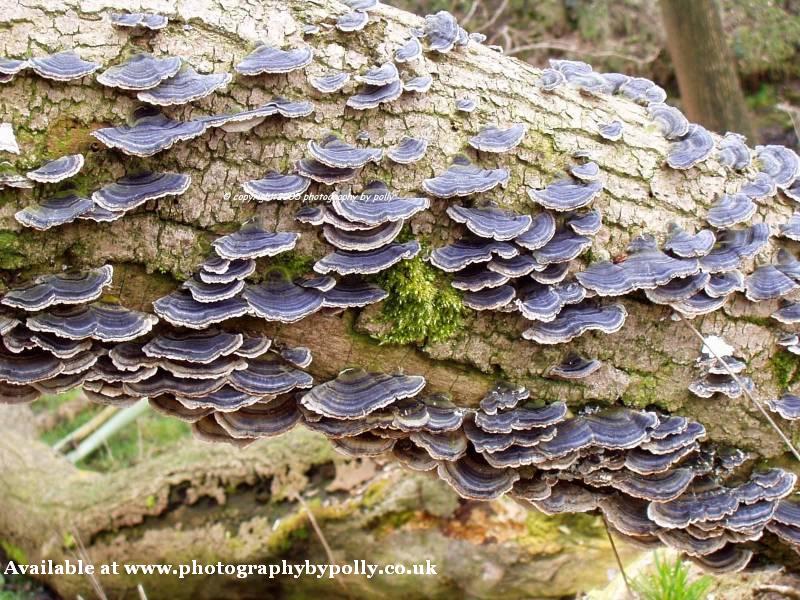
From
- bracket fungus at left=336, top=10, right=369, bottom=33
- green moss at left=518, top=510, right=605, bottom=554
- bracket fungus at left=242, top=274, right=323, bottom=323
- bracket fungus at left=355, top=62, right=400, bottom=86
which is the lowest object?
green moss at left=518, top=510, right=605, bottom=554

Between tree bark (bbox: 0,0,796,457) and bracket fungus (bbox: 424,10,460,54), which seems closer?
tree bark (bbox: 0,0,796,457)

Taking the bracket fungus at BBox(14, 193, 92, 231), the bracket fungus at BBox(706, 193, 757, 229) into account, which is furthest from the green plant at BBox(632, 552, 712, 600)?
the bracket fungus at BBox(14, 193, 92, 231)

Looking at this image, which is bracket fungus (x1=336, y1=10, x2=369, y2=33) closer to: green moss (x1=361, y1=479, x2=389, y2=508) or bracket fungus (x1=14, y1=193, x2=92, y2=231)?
bracket fungus (x1=14, y1=193, x2=92, y2=231)

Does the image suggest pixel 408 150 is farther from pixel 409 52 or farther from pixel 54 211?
pixel 54 211

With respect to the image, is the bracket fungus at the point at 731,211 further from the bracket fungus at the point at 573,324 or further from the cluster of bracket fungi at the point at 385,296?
the bracket fungus at the point at 573,324

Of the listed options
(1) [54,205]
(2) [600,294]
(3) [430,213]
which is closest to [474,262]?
(3) [430,213]

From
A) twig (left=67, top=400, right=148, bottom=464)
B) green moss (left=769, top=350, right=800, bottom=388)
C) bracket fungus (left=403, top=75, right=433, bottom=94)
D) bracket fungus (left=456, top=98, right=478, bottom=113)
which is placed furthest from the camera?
twig (left=67, top=400, right=148, bottom=464)

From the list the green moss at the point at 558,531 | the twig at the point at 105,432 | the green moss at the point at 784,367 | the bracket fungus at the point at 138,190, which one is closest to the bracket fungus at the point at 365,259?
the bracket fungus at the point at 138,190
